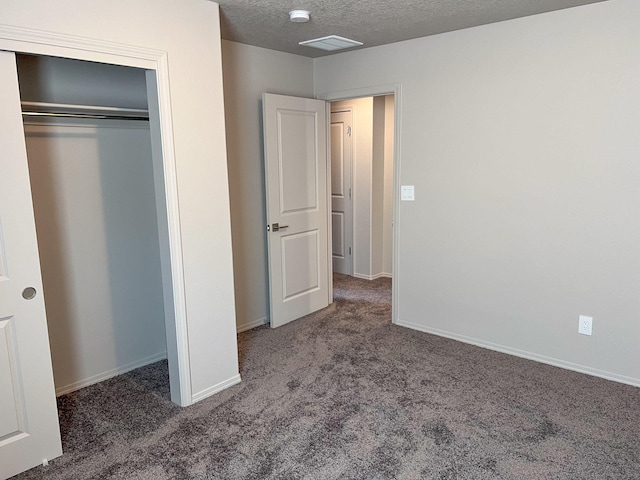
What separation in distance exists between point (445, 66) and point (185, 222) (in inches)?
91.3

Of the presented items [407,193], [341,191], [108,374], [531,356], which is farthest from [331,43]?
[108,374]

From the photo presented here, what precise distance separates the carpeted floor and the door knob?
0.86 meters

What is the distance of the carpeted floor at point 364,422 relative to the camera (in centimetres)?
223

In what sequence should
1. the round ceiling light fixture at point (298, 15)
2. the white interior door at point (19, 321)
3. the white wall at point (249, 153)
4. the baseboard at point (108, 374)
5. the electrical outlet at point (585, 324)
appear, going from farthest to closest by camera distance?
1. the white wall at point (249, 153)
2. the electrical outlet at point (585, 324)
3. the baseboard at point (108, 374)
4. the round ceiling light fixture at point (298, 15)
5. the white interior door at point (19, 321)

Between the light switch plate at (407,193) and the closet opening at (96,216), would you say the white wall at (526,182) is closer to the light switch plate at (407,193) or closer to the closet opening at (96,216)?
the light switch plate at (407,193)

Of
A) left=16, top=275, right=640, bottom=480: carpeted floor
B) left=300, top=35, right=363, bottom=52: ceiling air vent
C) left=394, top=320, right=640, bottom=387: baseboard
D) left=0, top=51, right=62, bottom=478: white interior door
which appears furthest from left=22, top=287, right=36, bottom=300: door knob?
left=394, top=320, right=640, bottom=387: baseboard

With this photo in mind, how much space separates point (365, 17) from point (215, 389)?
2646 mm

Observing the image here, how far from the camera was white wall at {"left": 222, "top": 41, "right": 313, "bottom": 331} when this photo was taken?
3748 mm

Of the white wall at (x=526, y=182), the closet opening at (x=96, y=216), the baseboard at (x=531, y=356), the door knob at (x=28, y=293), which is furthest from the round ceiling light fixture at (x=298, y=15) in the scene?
the baseboard at (x=531, y=356)

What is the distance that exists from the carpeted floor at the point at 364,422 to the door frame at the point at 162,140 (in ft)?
1.19

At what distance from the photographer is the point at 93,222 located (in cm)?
299

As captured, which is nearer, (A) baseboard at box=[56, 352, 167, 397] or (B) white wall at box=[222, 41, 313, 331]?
(A) baseboard at box=[56, 352, 167, 397]

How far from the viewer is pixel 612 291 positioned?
2980 mm

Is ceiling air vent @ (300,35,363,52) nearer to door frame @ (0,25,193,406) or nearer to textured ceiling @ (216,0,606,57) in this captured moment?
textured ceiling @ (216,0,606,57)
